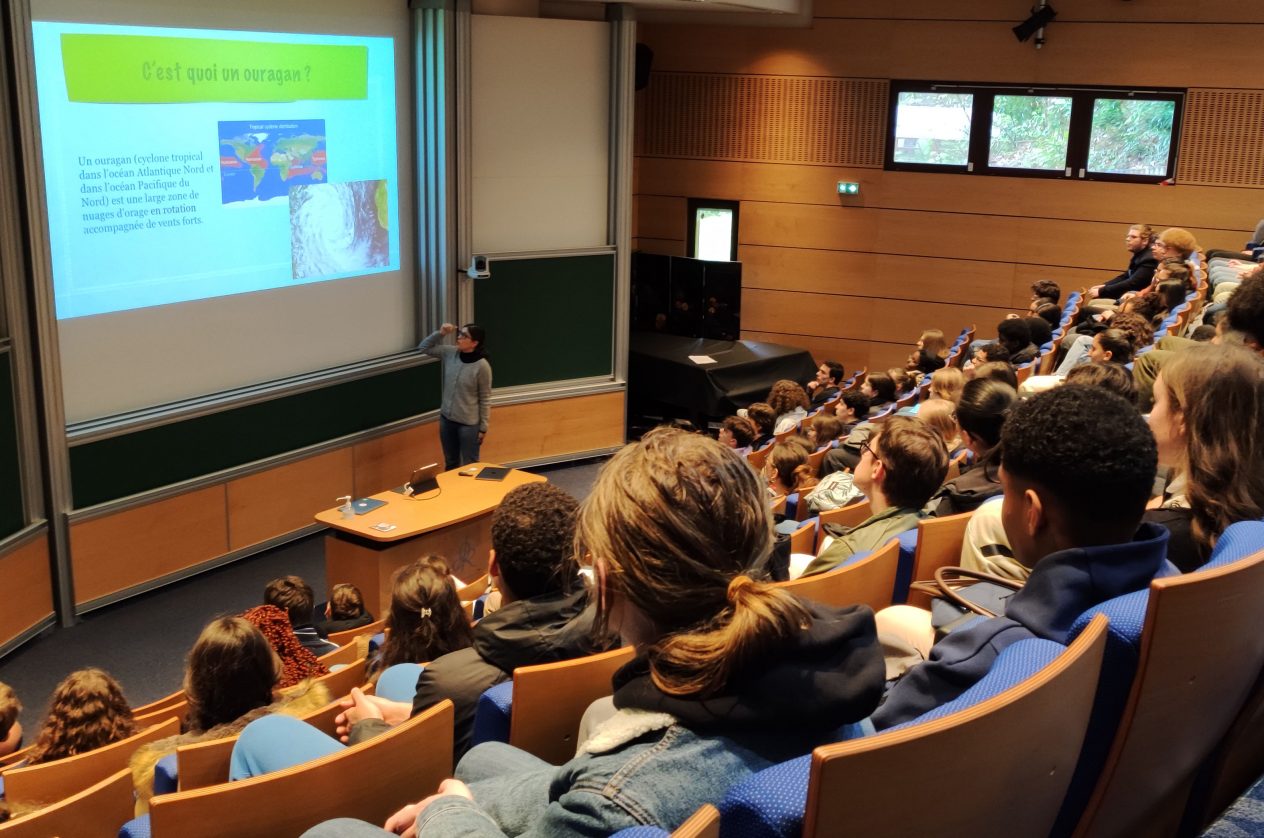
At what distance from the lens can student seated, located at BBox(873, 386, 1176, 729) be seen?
1.64 metres

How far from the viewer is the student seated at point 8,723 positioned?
12.6ft

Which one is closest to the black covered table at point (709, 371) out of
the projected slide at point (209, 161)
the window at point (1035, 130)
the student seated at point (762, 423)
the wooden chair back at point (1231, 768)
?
the window at point (1035, 130)

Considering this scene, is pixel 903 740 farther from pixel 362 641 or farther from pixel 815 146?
pixel 815 146

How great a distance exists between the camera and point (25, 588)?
A: 608 cm

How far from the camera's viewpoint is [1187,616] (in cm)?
151

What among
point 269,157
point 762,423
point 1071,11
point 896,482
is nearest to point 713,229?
Answer: point 1071,11

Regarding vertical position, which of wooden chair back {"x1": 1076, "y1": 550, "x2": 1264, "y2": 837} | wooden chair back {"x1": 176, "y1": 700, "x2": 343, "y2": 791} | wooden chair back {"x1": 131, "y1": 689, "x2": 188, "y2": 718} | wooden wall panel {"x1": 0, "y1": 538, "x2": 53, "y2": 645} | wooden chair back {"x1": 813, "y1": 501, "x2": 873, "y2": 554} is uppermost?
wooden chair back {"x1": 1076, "y1": 550, "x2": 1264, "y2": 837}

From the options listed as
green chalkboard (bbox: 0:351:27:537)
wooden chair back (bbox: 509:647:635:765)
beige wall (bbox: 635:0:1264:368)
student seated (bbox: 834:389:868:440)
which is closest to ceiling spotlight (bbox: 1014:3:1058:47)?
beige wall (bbox: 635:0:1264:368)

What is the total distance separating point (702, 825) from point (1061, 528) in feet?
3.07

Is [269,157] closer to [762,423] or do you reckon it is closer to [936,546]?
[762,423]

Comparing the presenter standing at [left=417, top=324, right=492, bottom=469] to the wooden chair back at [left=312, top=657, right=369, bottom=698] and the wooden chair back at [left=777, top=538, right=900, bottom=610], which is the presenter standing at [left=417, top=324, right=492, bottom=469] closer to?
the wooden chair back at [left=312, top=657, right=369, bottom=698]

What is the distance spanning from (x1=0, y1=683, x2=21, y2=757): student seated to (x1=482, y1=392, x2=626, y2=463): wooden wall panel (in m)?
5.33

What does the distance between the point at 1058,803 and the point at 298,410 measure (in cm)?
668

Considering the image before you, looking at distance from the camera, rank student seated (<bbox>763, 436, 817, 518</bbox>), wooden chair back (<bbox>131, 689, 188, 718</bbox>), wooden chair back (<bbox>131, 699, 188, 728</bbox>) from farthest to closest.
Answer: student seated (<bbox>763, 436, 817, 518</bbox>) < wooden chair back (<bbox>131, 689, 188, 718</bbox>) < wooden chair back (<bbox>131, 699, 188, 728</bbox>)
